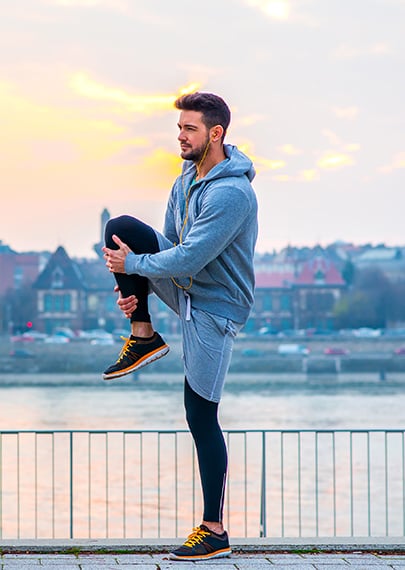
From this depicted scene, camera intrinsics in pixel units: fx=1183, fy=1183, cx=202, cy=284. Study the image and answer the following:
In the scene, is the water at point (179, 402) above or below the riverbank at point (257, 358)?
below

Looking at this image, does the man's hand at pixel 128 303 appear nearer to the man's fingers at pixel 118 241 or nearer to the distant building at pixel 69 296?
the man's fingers at pixel 118 241

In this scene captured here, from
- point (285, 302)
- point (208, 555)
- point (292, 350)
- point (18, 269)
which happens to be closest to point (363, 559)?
point (208, 555)

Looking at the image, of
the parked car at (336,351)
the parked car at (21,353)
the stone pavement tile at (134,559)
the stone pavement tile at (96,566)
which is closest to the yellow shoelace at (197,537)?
the stone pavement tile at (134,559)

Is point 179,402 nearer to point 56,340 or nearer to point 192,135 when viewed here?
point 56,340

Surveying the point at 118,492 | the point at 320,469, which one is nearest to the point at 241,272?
the point at 118,492

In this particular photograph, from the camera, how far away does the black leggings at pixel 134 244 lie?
2.92 metres

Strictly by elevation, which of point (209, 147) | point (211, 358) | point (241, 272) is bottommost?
point (211, 358)

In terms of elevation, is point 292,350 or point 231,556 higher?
point 292,350

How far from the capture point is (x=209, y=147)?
9.80 ft

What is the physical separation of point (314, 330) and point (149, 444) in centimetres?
5017

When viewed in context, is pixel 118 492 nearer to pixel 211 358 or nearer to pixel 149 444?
pixel 149 444

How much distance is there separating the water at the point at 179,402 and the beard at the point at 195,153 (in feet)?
89.9

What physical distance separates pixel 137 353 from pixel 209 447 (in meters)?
0.33

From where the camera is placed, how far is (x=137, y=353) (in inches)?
117
